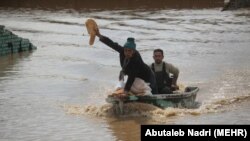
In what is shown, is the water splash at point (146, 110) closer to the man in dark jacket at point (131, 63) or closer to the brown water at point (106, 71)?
the brown water at point (106, 71)

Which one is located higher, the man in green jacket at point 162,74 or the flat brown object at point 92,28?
the flat brown object at point 92,28

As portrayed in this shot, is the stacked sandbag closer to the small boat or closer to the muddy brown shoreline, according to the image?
the small boat

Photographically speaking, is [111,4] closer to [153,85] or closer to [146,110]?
[153,85]

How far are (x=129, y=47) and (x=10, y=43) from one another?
34.0 feet

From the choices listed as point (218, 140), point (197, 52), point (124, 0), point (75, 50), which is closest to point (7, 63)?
point (75, 50)

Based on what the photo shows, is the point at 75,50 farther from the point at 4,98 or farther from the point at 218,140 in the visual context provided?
the point at 218,140

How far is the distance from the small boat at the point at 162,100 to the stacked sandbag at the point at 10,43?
376 inches

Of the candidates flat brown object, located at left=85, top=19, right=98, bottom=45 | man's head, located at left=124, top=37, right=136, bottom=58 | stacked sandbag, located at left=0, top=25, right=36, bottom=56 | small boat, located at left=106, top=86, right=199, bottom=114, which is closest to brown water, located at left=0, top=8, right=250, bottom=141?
small boat, located at left=106, top=86, right=199, bottom=114

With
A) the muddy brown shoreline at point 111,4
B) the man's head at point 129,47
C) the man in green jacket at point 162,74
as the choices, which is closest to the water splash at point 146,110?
the man in green jacket at point 162,74

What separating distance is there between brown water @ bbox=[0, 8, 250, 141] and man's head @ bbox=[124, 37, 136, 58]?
0.96 meters

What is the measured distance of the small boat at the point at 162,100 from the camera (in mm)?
10275

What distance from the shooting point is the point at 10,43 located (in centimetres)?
1972

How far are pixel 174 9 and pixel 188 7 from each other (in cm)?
131

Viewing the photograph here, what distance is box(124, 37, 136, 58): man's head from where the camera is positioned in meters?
10.2
